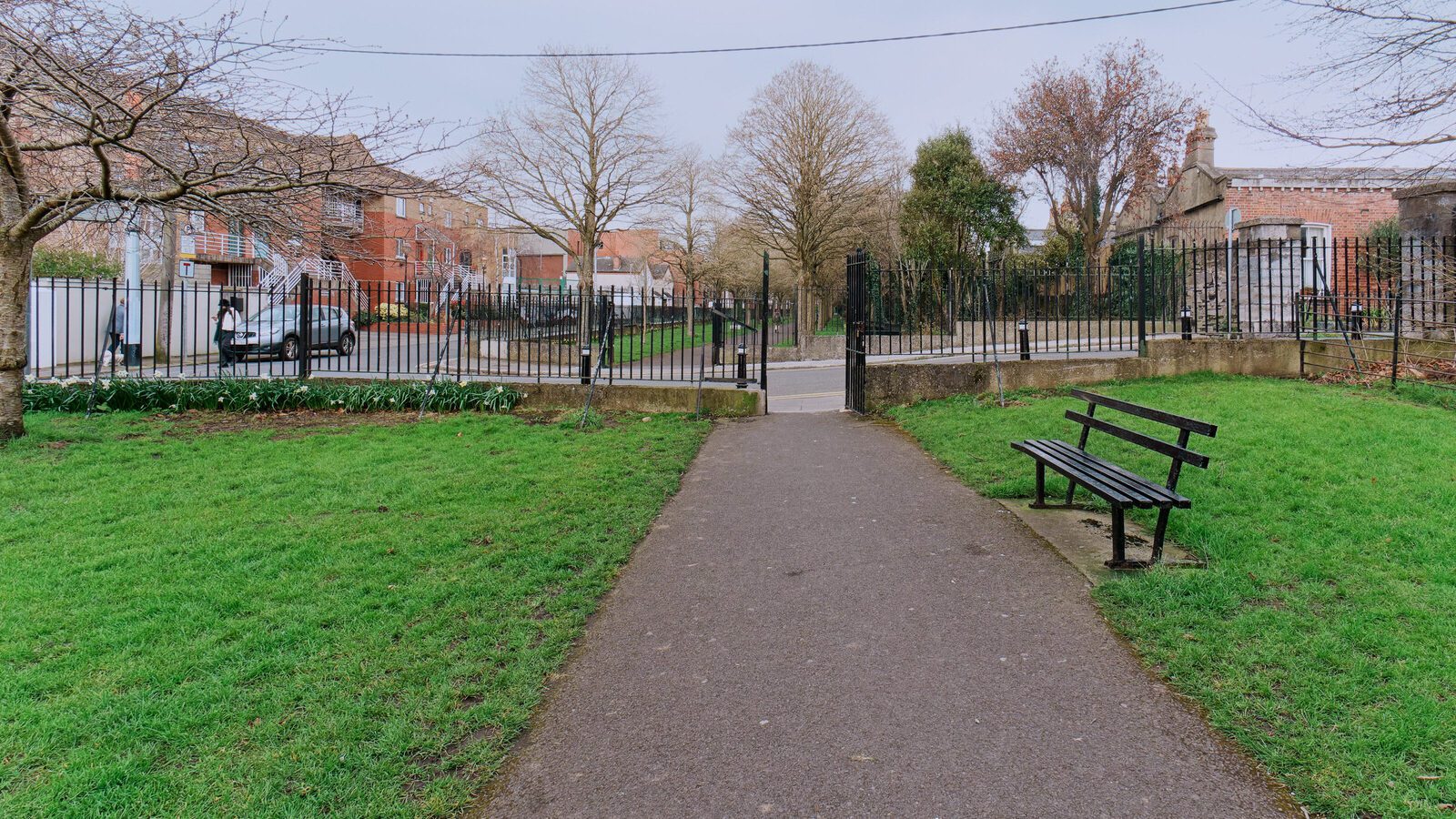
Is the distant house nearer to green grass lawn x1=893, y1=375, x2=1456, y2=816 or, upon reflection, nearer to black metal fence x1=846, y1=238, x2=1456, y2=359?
black metal fence x1=846, y1=238, x2=1456, y2=359

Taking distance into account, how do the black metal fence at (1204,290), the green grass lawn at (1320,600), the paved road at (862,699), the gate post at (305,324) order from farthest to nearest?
the gate post at (305,324) → the black metal fence at (1204,290) → the green grass lawn at (1320,600) → the paved road at (862,699)

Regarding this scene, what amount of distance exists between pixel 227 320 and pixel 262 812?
20489 millimetres

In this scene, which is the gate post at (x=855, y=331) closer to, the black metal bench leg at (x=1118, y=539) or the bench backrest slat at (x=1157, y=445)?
the bench backrest slat at (x=1157, y=445)

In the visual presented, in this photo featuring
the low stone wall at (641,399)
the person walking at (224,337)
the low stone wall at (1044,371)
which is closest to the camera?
the low stone wall at (1044,371)

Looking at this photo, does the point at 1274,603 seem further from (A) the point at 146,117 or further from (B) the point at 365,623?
(A) the point at 146,117

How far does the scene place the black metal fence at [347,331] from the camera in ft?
39.7

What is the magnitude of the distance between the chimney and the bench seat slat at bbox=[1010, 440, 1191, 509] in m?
24.7

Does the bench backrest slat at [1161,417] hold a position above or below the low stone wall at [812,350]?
below

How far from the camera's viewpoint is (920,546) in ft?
18.0

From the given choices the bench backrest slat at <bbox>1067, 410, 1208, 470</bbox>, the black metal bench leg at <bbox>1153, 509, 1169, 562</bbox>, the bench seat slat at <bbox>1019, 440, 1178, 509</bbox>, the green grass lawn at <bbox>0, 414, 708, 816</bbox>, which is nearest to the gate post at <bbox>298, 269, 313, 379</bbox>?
the green grass lawn at <bbox>0, 414, 708, 816</bbox>

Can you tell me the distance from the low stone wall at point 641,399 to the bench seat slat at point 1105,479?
5.84 metres

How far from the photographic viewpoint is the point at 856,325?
11680 millimetres

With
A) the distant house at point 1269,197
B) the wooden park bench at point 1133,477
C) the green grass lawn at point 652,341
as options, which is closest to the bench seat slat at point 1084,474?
the wooden park bench at point 1133,477

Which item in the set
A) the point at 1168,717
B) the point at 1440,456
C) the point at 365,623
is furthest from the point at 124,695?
the point at 1440,456
